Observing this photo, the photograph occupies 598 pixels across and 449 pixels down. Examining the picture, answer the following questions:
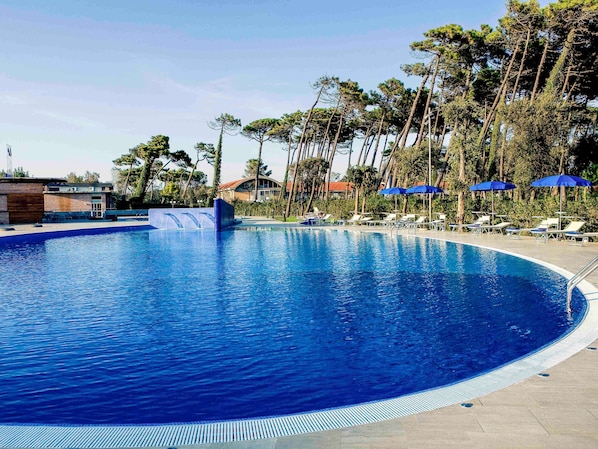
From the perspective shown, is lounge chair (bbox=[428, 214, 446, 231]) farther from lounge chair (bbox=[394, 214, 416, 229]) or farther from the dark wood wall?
the dark wood wall

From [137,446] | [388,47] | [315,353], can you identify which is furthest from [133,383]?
[388,47]

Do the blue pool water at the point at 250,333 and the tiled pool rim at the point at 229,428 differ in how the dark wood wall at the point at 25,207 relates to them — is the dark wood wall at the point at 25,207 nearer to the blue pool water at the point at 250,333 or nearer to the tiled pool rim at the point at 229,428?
the blue pool water at the point at 250,333

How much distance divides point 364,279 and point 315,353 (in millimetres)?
4543

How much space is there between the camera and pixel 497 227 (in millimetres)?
18016

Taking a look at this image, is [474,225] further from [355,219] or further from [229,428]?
[229,428]

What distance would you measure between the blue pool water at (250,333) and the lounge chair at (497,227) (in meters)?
6.86

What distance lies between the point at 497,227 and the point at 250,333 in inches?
574

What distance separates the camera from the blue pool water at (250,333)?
4.01 meters

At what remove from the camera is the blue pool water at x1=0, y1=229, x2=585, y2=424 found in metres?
4.01

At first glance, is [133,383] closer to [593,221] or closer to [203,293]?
[203,293]

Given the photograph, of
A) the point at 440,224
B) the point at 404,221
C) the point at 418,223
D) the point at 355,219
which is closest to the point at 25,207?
the point at 355,219

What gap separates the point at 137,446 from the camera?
9.52ft

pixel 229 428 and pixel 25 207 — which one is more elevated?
pixel 25 207

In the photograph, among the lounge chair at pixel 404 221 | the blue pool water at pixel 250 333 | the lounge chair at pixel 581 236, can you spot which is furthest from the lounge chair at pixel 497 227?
the blue pool water at pixel 250 333
